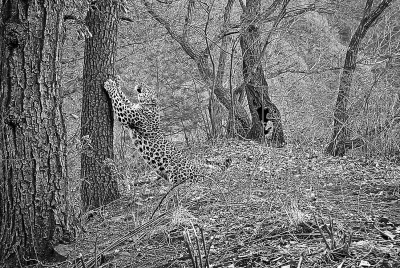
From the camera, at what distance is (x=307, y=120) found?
43.4 feet

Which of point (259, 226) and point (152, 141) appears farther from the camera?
point (152, 141)

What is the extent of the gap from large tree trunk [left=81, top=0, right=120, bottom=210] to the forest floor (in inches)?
13.9

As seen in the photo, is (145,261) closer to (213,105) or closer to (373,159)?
(373,159)

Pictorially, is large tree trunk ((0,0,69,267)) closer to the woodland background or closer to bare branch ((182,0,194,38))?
the woodland background

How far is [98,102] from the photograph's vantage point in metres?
7.05

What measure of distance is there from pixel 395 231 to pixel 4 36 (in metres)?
3.33

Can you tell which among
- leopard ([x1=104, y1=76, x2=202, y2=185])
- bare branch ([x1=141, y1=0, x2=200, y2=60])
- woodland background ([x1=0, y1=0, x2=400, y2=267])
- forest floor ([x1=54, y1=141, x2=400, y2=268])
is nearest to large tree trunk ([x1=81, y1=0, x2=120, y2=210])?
woodland background ([x1=0, y1=0, x2=400, y2=267])

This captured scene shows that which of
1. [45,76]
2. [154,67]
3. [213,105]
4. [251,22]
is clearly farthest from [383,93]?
[45,76]

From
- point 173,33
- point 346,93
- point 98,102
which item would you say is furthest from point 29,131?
point 173,33

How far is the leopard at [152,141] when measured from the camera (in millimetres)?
8055

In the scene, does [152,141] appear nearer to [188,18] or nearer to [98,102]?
[98,102]

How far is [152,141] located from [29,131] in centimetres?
382

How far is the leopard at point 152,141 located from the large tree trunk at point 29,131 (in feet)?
9.97

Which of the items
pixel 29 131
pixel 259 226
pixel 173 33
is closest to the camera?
pixel 259 226
